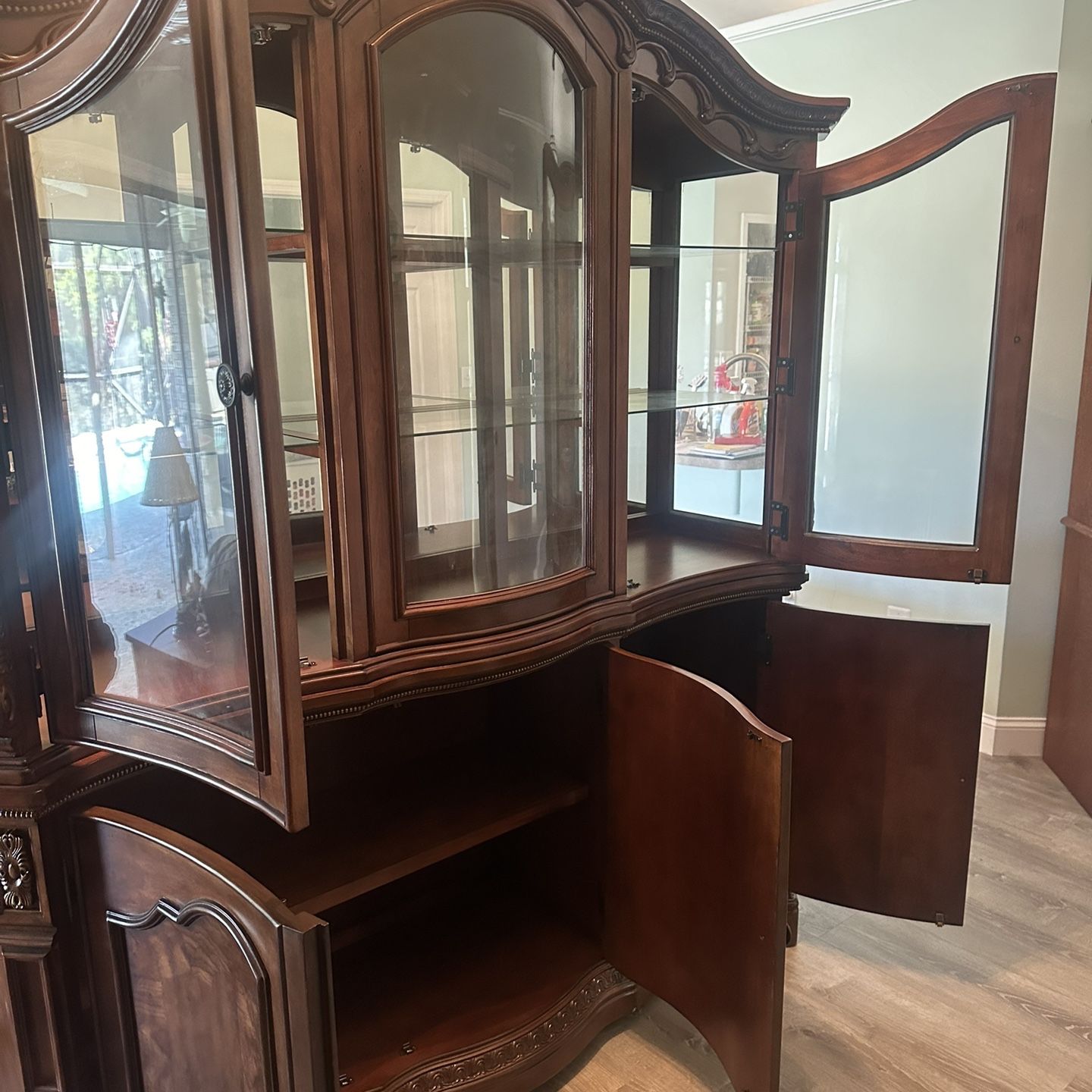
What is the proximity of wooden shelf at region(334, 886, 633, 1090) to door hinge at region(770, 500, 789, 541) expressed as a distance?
96 centimetres

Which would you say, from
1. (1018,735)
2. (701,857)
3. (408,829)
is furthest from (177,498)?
(1018,735)

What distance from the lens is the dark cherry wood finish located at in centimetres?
276

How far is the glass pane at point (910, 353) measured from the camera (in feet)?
6.31

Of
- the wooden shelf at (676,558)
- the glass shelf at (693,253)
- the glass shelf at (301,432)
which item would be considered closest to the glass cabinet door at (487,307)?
the glass shelf at (301,432)

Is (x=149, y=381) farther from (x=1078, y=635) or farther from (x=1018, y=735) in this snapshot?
(x=1018, y=735)

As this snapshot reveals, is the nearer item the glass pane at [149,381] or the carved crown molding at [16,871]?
the glass pane at [149,381]

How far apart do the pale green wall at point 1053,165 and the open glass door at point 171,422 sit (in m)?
2.50

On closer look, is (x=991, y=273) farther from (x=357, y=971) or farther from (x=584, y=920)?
(x=357, y=971)

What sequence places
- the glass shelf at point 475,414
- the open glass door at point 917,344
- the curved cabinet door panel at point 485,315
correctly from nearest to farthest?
the curved cabinet door panel at point 485,315 → the glass shelf at point 475,414 → the open glass door at point 917,344

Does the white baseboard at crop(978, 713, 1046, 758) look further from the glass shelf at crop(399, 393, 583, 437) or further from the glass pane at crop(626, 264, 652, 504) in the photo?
the glass shelf at crop(399, 393, 583, 437)

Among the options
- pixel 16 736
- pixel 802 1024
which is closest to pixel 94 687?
pixel 16 736

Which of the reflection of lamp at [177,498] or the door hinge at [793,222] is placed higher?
the door hinge at [793,222]

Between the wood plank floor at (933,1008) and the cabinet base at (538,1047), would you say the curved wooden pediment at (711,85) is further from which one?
the wood plank floor at (933,1008)

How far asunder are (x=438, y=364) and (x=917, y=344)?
121 cm
